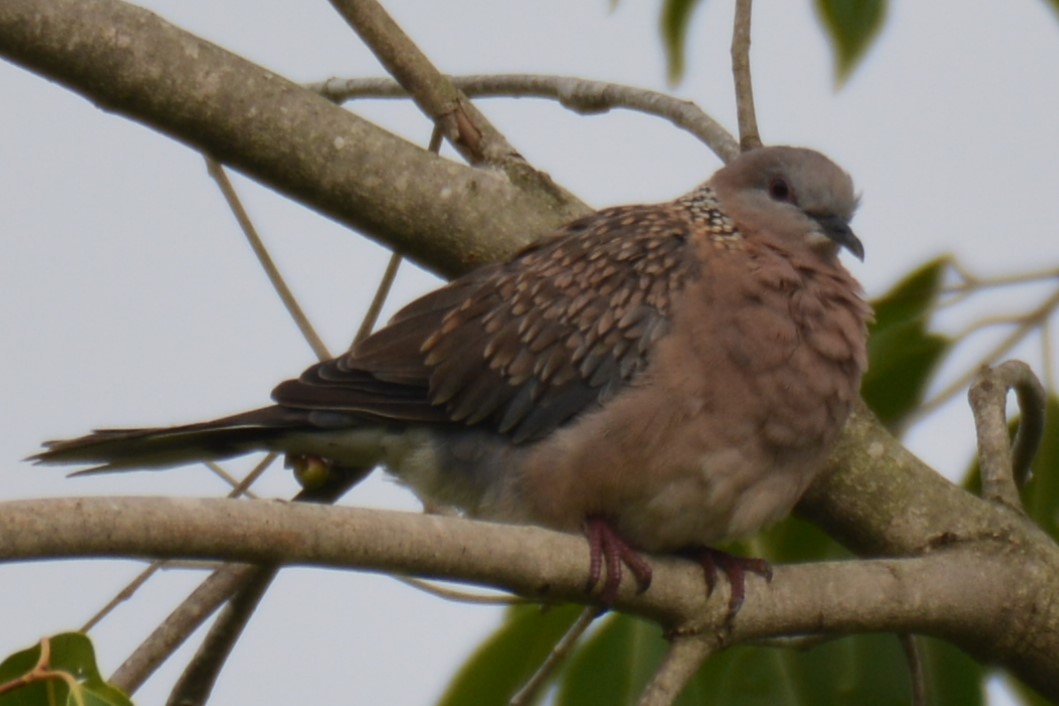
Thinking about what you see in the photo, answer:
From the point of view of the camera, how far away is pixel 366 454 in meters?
3.71

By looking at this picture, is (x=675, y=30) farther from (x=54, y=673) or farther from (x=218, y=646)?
(x=54, y=673)

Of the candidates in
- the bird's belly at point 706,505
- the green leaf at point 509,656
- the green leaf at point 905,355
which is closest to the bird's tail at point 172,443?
the green leaf at point 509,656

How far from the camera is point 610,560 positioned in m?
3.04

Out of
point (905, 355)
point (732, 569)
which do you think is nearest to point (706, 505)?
point (732, 569)

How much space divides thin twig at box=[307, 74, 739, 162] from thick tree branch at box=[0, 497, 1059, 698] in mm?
1065

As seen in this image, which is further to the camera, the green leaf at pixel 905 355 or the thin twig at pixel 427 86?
the green leaf at pixel 905 355

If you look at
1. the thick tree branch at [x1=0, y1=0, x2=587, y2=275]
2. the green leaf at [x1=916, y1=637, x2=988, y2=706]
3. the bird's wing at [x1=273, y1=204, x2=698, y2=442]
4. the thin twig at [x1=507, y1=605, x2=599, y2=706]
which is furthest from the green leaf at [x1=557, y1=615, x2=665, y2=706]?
the thick tree branch at [x1=0, y1=0, x2=587, y2=275]

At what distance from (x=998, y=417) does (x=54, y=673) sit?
2114 millimetres

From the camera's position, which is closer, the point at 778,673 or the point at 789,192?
the point at 778,673

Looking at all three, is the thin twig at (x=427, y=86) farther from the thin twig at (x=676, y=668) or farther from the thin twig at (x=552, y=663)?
the thin twig at (x=676, y=668)

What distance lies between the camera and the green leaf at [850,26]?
143 inches

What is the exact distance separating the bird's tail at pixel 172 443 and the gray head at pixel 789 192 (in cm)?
115

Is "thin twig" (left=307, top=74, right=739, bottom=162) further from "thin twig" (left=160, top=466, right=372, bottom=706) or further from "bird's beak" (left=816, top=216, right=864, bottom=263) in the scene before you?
"thin twig" (left=160, top=466, right=372, bottom=706)

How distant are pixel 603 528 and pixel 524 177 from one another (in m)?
0.86
